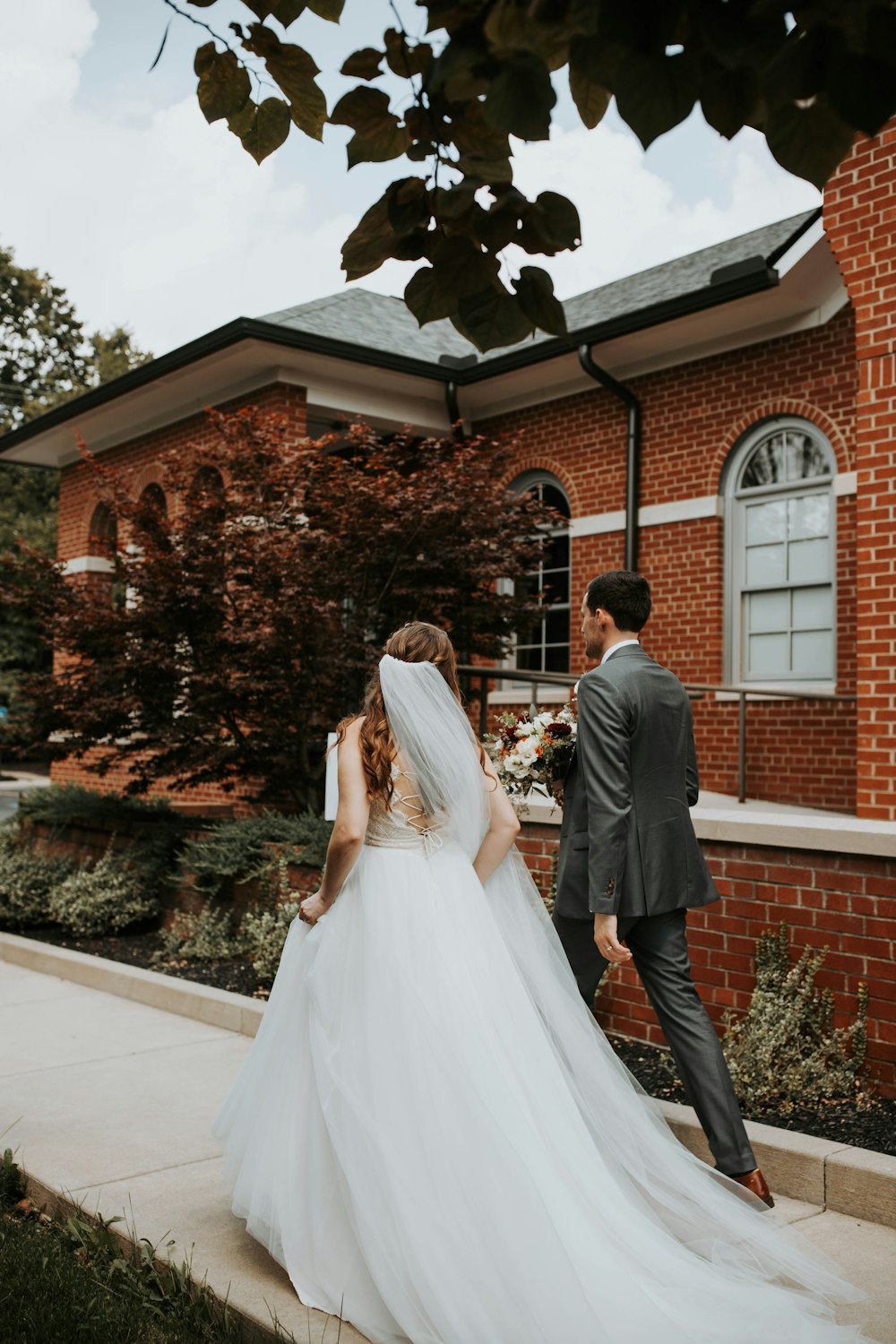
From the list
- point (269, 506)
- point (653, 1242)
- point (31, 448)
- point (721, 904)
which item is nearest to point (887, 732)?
point (721, 904)

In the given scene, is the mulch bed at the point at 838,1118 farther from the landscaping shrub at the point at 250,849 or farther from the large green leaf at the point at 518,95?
the large green leaf at the point at 518,95

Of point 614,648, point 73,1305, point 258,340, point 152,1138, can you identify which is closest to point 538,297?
point 614,648

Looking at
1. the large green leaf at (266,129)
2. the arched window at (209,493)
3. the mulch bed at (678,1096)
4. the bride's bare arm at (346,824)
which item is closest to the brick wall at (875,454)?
the mulch bed at (678,1096)

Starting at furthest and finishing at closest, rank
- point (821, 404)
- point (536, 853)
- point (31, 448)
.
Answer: point (31, 448) → point (821, 404) → point (536, 853)

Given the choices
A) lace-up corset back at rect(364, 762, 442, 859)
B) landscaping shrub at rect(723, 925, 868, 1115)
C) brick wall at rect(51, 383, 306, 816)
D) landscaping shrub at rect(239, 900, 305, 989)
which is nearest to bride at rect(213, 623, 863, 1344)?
lace-up corset back at rect(364, 762, 442, 859)

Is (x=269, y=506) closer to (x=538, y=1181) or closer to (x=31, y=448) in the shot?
(x=538, y=1181)

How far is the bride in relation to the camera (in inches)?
126

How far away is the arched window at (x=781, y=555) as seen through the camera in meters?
10.9

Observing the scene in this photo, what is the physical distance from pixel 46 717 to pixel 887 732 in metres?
6.47

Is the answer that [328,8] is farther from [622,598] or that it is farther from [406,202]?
[622,598]

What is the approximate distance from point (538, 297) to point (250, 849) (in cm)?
689

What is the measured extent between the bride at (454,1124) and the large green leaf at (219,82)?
5.94 ft

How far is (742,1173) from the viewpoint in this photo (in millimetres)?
4105

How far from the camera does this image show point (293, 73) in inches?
100
